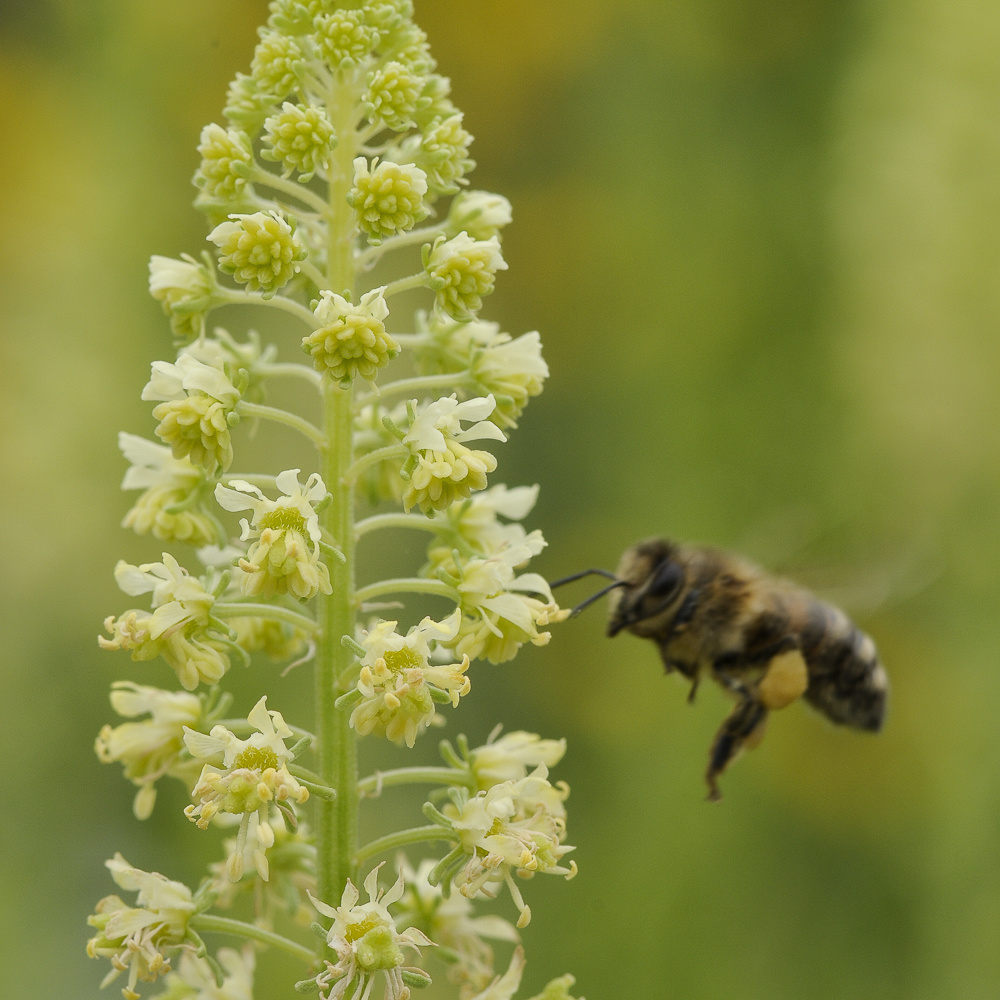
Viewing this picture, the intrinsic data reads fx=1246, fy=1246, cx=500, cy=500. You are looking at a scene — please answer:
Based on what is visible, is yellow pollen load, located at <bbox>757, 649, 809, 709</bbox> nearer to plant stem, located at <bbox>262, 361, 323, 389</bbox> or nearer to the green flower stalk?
A: the green flower stalk

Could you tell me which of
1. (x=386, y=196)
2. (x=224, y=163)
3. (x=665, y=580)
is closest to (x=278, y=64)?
(x=224, y=163)

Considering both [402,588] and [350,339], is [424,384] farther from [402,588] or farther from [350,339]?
[402,588]

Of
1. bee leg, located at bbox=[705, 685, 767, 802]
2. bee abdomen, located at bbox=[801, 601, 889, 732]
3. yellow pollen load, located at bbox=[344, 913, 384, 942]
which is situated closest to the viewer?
yellow pollen load, located at bbox=[344, 913, 384, 942]

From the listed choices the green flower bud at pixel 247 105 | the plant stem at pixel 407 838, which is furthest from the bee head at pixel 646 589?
the green flower bud at pixel 247 105

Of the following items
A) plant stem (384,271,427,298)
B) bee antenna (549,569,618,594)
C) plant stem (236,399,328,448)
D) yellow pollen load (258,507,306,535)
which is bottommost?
yellow pollen load (258,507,306,535)

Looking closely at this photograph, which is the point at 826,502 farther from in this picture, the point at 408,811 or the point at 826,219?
the point at 408,811

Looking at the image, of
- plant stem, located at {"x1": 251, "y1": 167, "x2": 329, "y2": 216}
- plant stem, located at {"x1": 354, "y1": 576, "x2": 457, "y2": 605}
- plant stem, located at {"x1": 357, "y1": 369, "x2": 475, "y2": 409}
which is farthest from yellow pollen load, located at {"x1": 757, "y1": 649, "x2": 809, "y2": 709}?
plant stem, located at {"x1": 251, "y1": 167, "x2": 329, "y2": 216}
